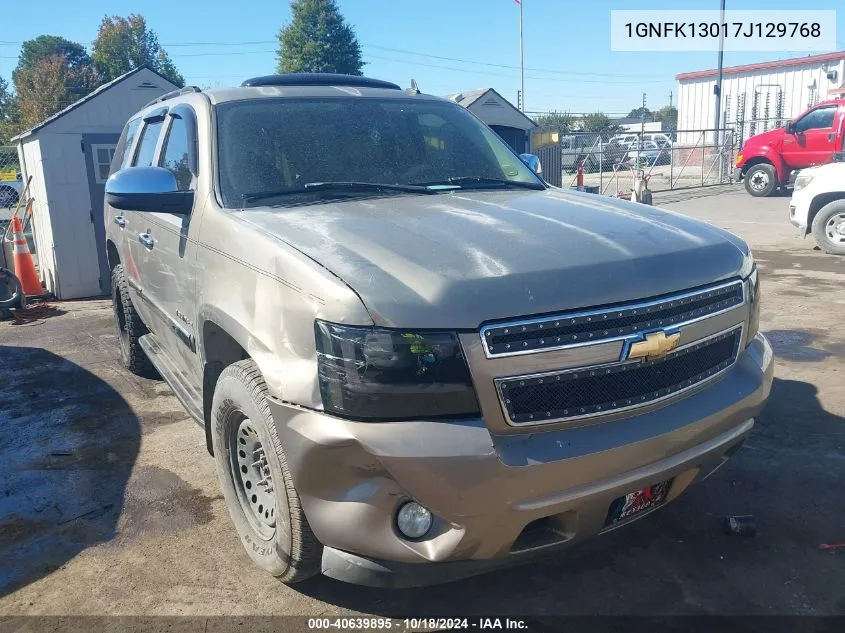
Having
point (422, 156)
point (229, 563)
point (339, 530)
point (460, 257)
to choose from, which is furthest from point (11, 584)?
point (422, 156)

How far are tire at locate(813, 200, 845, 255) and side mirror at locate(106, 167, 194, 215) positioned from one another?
929 centimetres

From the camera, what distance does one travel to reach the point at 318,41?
58062mm

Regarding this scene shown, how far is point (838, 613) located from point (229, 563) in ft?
7.81

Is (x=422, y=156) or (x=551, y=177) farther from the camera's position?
(x=551, y=177)

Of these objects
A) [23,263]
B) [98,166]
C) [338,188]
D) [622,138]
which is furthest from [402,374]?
[622,138]

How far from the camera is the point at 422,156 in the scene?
3.66 m

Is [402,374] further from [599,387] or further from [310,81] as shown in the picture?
[310,81]

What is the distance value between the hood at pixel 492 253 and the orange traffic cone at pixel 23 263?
288 inches

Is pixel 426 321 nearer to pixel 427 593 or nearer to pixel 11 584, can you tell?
pixel 427 593

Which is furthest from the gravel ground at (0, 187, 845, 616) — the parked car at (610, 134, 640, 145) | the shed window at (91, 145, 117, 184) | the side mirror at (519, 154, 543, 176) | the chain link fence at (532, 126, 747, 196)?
the parked car at (610, 134, 640, 145)

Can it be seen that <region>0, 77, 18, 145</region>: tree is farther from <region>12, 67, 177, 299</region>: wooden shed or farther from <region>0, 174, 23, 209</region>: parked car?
<region>12, 67, 177, 299</region>: wooden shed

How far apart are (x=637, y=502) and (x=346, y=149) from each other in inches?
82.5

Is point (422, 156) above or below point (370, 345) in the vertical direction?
above

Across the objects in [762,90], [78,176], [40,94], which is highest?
[40,94]
